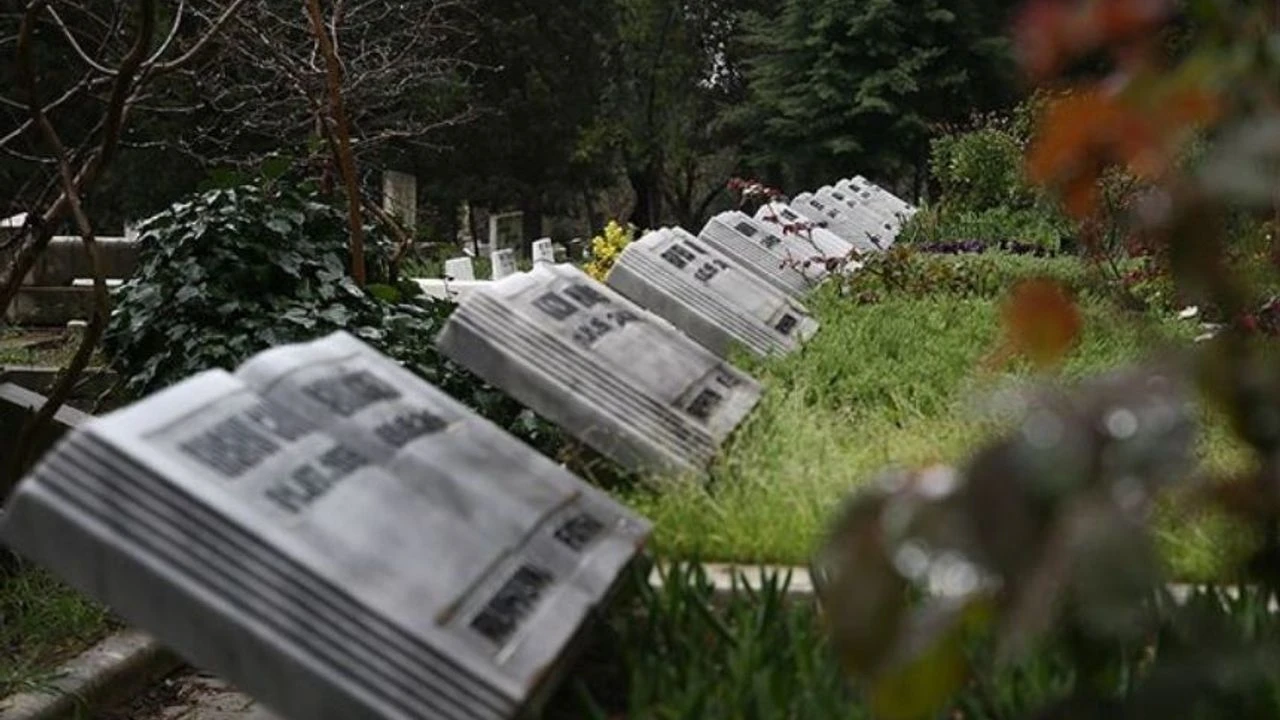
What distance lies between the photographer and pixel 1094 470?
1.34 m

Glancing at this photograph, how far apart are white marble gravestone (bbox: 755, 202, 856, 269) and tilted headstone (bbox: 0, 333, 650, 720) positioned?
26.4 ft

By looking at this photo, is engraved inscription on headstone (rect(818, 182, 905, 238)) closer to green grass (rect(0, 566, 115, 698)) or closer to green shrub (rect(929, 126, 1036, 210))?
green shrub (rect(929, 126, 1036, 210))

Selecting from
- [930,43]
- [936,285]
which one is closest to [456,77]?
[930,43]

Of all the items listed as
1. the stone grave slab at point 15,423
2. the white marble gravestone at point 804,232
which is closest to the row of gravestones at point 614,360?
the stone grave slab at point 15,423

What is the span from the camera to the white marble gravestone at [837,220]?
46.5 feet

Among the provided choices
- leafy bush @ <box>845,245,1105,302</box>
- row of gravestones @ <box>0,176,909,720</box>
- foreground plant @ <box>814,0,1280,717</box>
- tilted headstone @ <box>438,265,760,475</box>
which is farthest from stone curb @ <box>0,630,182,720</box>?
leafy bush @ <box>845,245,1105,302</box>

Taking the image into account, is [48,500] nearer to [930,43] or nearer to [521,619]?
[521,619]

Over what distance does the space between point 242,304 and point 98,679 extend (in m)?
2.19

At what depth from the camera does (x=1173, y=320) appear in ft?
26.8

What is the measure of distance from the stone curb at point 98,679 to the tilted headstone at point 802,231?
6273 millimetres

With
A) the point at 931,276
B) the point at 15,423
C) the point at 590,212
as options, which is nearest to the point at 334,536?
the point at 15,423

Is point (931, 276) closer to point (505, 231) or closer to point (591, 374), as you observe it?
point (591, 374)

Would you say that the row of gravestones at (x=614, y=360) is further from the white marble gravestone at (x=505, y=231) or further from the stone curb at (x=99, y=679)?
the white marble gravestone at (x=505, y=231)

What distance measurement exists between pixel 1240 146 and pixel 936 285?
347 inches
